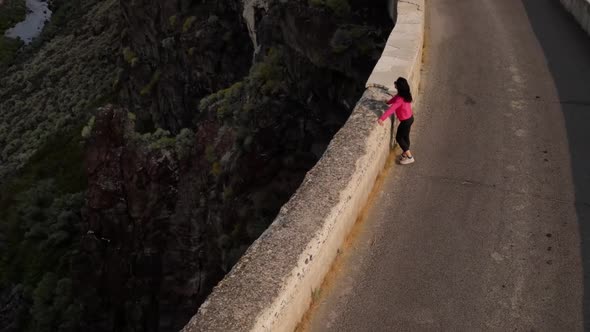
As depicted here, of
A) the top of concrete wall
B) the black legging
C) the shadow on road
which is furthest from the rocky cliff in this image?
the black legging

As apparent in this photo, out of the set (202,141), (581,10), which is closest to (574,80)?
(581,10)

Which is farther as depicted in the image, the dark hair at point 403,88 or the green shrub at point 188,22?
the green shrub at point 188,22

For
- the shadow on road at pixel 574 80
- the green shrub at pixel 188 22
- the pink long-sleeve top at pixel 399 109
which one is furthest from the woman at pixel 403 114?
the green shrub at pixel 188 22

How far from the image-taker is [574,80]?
10109 mm

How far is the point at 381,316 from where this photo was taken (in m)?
5.56

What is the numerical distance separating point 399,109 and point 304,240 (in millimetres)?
2842

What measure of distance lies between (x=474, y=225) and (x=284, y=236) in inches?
98.4

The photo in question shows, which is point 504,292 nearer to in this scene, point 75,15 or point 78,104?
point 78,104

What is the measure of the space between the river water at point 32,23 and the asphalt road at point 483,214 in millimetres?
60168

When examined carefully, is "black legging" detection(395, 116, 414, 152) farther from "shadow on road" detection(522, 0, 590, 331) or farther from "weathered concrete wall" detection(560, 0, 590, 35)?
"weathered concrete wall" detection(560, 0, 590, 35)

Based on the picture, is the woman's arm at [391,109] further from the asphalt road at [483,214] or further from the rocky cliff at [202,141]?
the rocky cliff at [202,141]

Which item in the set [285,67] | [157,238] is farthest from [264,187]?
[157,238]

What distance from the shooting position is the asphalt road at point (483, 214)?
5609 mm

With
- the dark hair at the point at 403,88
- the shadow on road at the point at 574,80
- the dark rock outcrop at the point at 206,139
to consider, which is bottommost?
the dark rock outcrop at the point at 206,139
